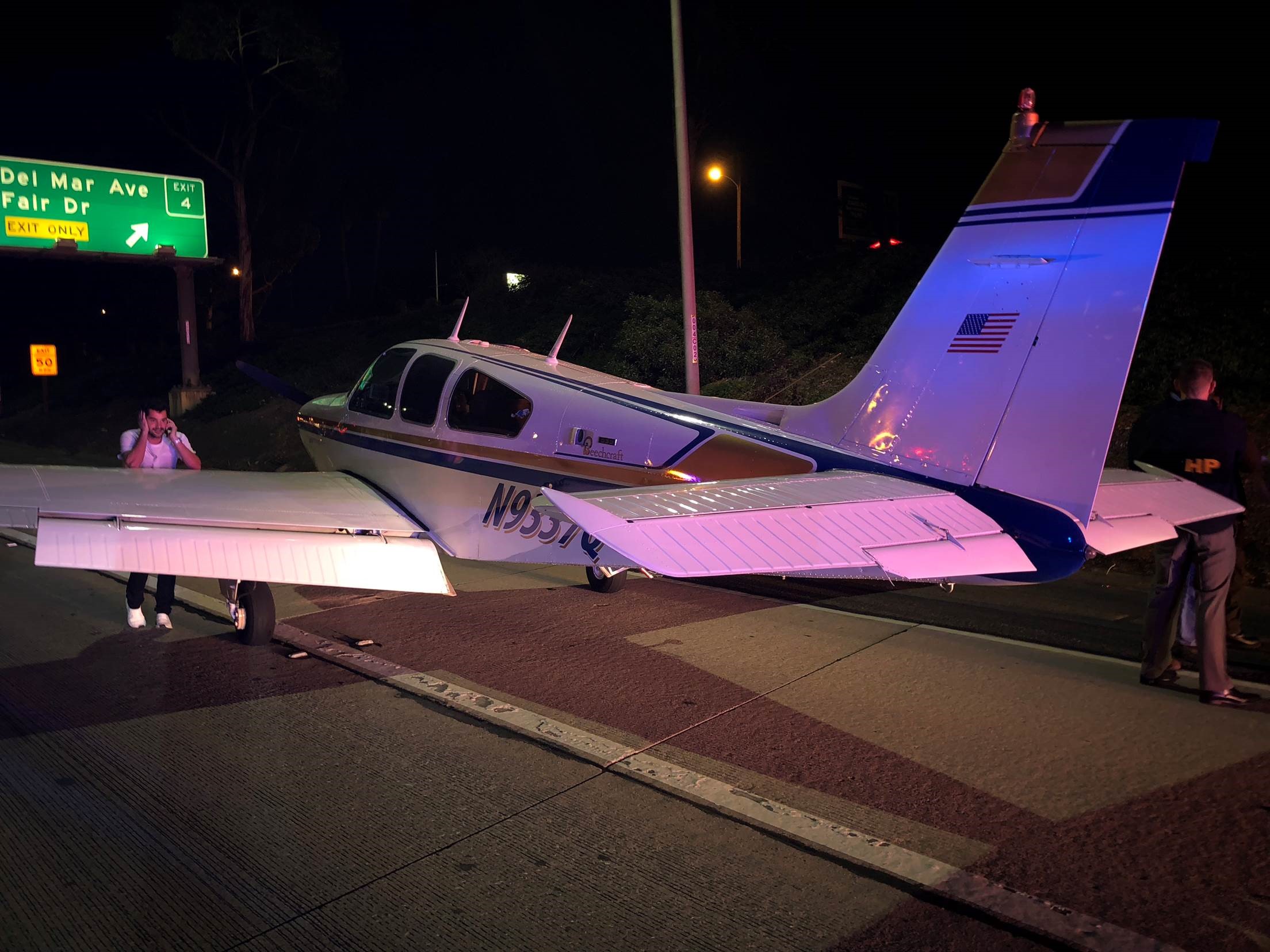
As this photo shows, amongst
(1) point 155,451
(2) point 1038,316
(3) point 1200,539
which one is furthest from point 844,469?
(1) point 155,451

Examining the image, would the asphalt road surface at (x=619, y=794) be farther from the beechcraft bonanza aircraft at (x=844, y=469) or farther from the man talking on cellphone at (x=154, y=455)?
the beechcraft bonanza aircraft at (x=844, y=469)

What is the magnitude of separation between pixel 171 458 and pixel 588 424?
3968mm

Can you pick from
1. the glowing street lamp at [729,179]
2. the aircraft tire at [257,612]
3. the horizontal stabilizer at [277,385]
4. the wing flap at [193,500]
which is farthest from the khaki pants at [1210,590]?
the glowing street lamp at [729,179]

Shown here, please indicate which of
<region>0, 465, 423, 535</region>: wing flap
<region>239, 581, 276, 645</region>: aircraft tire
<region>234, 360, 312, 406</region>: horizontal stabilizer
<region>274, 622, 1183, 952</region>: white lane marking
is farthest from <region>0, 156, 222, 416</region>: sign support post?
<region>274, 622, 1183, 952</region>: white lane marking

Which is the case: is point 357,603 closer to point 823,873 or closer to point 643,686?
point 643,686

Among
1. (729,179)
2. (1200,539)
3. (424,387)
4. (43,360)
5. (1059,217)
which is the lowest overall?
(1200,539)

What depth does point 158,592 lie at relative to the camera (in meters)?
7.96

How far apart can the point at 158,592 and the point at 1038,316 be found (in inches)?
280

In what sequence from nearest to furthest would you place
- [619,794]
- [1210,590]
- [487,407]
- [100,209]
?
[619,794], [1210,590], [487,407], [100,209]

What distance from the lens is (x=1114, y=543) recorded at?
193 inches

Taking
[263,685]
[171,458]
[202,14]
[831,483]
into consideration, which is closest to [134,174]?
[202,14]

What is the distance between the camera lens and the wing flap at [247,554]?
18.9ft

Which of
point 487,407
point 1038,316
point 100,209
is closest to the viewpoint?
point 1038,316

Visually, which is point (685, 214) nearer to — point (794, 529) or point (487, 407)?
point (487, 407)
